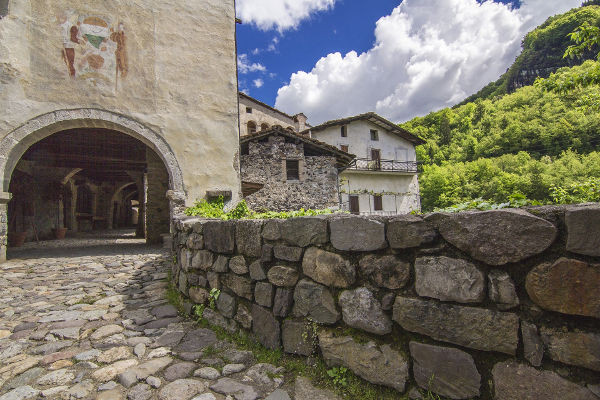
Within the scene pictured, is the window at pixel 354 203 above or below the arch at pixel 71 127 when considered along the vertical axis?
below

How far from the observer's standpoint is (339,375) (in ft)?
5.81

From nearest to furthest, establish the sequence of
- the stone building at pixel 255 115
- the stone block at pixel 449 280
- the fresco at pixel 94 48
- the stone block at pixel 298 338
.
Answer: the stone block at pixel 449 280, the stone block at pixel 298 338, the fresco at pixel 94 48, the stone building at pixel 255 115

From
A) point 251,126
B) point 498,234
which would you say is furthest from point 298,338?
point 251,126

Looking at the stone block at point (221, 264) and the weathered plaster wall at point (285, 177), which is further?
the weathered plaster wall at point (285, 177)

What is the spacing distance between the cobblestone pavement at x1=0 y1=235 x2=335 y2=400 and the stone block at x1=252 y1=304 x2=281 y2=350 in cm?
16

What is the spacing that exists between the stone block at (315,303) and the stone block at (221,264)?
898 mm

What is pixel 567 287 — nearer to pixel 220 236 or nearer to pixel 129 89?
pixel 220 236

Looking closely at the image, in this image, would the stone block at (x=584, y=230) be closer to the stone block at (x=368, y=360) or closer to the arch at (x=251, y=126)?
the stone block at (x=368, y=360)

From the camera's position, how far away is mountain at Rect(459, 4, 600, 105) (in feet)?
164

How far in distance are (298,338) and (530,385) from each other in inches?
51.4

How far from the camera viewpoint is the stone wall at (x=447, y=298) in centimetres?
107

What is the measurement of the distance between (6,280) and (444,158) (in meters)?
46.6

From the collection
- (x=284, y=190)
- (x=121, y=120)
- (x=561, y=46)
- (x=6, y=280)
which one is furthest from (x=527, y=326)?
(x=561, y=46)

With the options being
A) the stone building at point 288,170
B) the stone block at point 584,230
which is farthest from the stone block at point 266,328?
the stone building at point 288,170
